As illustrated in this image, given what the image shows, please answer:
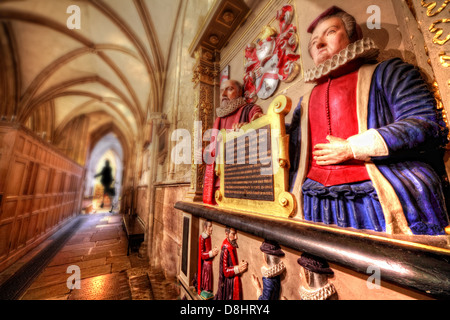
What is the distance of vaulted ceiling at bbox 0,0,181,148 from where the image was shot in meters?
4.89

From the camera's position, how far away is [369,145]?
0.73m

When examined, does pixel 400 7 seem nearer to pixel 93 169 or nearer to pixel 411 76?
pixel 411 76

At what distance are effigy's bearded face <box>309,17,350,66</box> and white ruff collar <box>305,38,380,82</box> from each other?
70 millimetres

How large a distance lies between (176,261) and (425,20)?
152 inches

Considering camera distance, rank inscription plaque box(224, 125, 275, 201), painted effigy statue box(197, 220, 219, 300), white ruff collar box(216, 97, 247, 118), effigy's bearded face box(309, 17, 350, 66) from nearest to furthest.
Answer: effigy's bearded face box(309, 17, 350, 66)
inscription plaque box(224, 125, 275, 201)
painted effigy statue box(197, 220, 219, 300)
white ruff collar box(216, 97, 247, 118)

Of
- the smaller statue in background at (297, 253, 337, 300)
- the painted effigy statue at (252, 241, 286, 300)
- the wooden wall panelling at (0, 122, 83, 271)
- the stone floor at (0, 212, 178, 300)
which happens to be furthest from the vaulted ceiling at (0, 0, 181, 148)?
the smaller statue in background at (297, 253, 337, 300)

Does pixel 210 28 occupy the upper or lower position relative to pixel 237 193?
upper

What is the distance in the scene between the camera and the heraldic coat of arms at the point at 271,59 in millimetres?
1487

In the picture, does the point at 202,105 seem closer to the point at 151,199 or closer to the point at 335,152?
the point at 335,152

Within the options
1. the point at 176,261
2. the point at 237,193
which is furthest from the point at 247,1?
the point at 176,261

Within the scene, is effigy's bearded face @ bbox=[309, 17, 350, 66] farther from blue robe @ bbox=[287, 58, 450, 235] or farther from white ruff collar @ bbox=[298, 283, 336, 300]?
white ruff collar @ bbox=[298, 283, 336, 300]

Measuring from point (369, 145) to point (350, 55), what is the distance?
559mm
